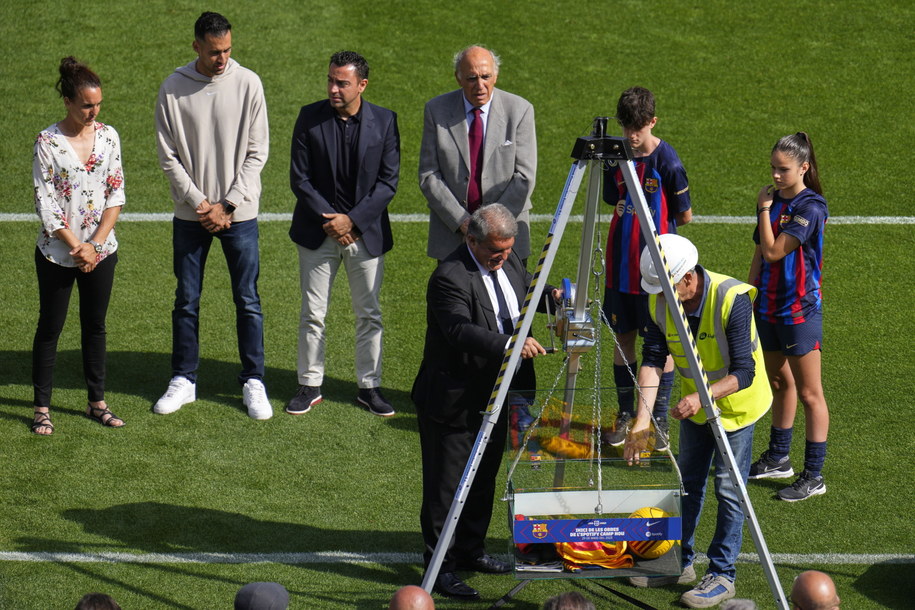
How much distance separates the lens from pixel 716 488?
20.0 ft

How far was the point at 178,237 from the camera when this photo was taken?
8.05m

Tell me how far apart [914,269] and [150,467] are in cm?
640

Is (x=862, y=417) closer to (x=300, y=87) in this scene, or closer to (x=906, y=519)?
(x=906, y=519)

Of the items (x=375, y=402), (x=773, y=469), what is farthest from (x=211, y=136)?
(x=773, y=469)

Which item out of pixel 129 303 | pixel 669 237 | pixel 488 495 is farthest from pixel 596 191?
pixel 129 303

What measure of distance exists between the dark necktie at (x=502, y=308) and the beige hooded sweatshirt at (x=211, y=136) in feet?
8.37

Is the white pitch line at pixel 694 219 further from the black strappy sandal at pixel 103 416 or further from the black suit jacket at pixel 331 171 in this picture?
the black strappy sandal at pixel 103 416

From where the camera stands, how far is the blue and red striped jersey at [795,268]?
22.9 feet

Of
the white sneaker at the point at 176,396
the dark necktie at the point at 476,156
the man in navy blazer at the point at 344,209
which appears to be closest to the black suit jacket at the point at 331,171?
the man in navy blazer at the point at 344,209

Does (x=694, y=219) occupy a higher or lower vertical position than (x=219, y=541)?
higher

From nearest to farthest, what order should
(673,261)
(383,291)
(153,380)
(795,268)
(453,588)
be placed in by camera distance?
1. (673,261)
2. (453,588)
3. (795,268)
4. (153,380)
5. (383,291)

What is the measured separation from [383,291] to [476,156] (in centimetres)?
218

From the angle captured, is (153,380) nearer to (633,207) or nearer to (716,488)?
(633,207)

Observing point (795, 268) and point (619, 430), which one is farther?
point (795, 268)
